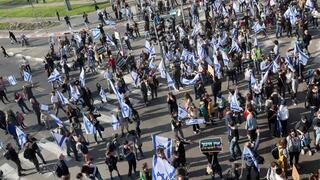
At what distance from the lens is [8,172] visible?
22.1 metres

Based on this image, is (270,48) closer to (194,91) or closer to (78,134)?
(194,91)

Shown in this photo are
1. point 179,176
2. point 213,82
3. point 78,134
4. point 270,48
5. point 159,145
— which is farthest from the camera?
point 270,48

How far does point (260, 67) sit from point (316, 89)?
5167 mm

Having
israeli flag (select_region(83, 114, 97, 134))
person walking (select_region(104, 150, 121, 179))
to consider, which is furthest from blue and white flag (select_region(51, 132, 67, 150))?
person walking (select_region(104, 150, 121, 179))

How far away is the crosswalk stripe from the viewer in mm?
21684

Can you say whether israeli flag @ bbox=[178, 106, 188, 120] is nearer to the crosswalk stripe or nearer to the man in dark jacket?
the man in dark jacket

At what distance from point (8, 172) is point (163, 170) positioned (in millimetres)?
9146

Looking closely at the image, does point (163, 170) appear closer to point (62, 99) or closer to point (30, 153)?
point (30, 153)

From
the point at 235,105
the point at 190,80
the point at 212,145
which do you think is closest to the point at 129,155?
the point at 212,145

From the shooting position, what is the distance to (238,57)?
2630cm

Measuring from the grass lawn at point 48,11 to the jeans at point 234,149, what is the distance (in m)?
38.8

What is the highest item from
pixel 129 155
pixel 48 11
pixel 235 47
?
pixel 235 47

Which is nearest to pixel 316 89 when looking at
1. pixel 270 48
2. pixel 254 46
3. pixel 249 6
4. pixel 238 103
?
pixel 238 103

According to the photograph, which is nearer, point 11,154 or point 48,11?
point 11,154
